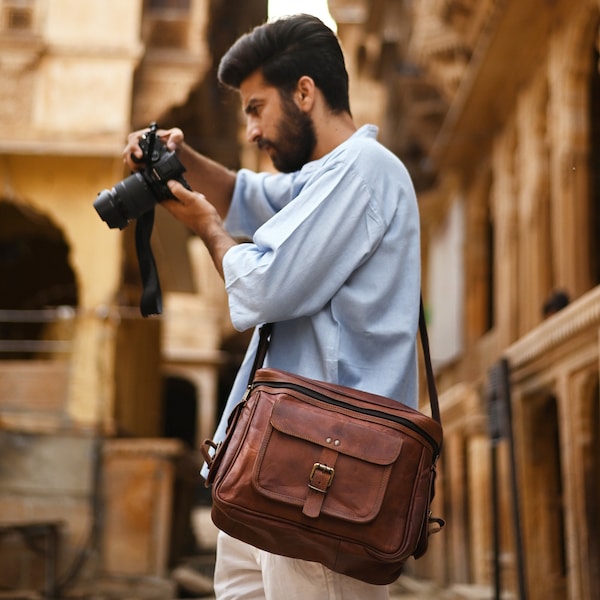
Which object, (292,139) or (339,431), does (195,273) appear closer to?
(292,139)

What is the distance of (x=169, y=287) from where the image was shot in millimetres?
11188

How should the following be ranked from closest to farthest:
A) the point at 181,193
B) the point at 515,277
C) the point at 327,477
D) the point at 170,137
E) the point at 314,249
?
the point at 327,477
the point at 314,249
the point at 181,193
the point at 170,137
the point at 515,277

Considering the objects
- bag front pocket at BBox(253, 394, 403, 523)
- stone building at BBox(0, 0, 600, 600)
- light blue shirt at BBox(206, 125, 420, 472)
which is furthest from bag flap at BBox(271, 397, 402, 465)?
stone building at BBox(0, 0, 600, 600)

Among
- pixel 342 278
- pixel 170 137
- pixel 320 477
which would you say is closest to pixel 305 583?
pixel 320 477

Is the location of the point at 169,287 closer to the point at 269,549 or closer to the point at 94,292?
the point at 94,292

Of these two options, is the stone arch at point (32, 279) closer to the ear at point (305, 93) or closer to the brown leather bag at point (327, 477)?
the ear at point (305, 93)

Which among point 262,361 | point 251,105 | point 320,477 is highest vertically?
point 251,105

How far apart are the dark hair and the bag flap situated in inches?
33.3

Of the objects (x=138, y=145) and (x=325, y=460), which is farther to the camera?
(x=138, y=145)

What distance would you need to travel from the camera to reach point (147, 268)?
2.58 m

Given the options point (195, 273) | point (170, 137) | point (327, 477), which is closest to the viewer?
point (327, 477)

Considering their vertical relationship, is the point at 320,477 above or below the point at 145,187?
below

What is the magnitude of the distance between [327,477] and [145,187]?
899 mm

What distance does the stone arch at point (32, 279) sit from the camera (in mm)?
15352
